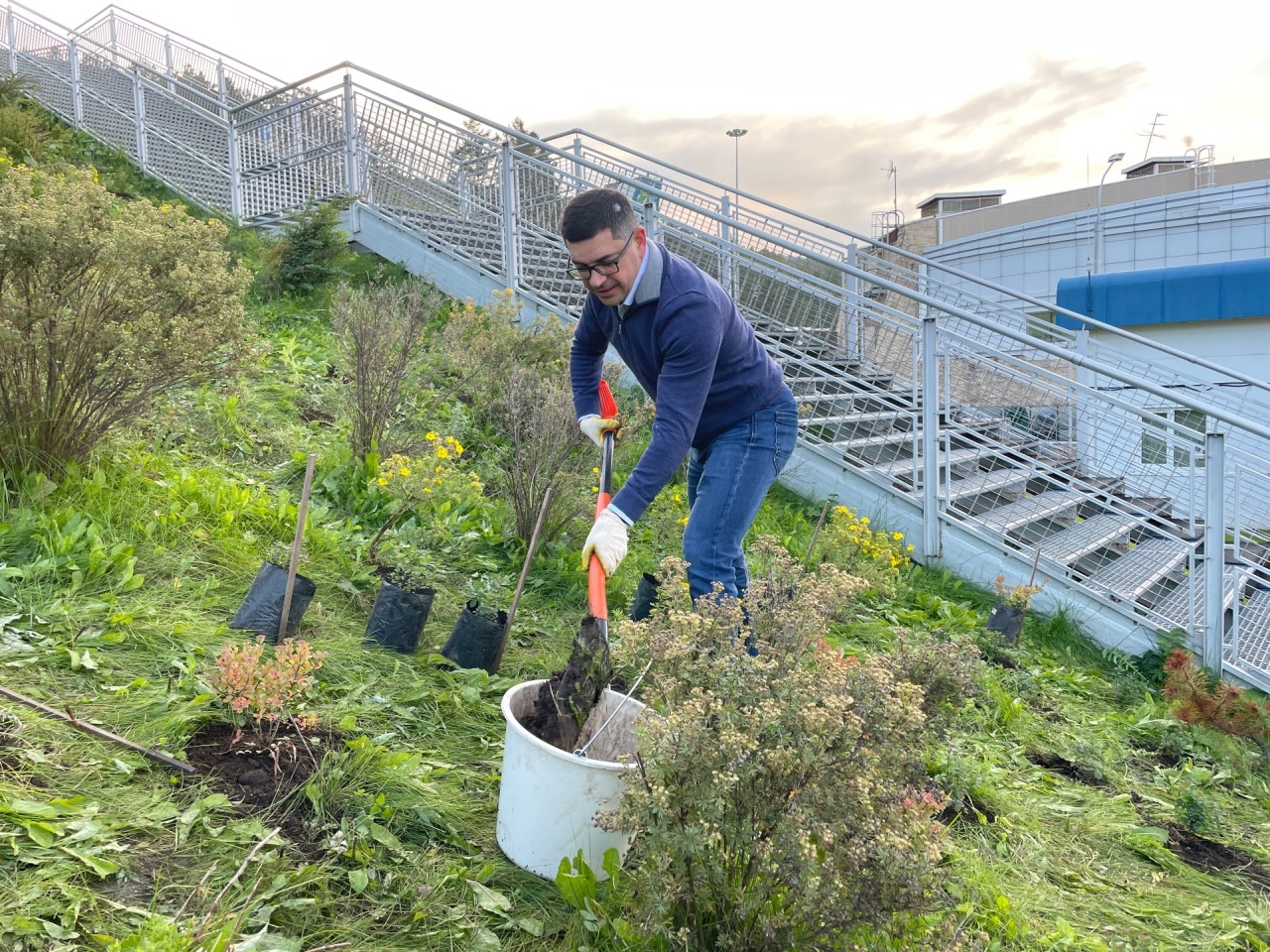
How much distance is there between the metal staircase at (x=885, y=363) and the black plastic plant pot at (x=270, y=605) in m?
4.02

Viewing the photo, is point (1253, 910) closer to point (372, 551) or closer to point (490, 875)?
point (490, 875)

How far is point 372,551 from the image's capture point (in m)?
3.77

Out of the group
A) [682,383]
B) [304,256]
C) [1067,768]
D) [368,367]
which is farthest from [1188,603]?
[304,256]

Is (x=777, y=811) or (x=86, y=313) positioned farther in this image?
(x=86, y=313)

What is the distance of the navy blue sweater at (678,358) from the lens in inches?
97.1

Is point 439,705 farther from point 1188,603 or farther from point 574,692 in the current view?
point 1188,603

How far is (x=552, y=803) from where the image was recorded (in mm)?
2039

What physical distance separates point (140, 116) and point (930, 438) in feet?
34.1

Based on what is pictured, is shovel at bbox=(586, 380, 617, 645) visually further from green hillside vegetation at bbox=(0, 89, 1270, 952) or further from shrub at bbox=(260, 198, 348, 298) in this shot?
shrub at bbox=(260, 198, 348, 298)

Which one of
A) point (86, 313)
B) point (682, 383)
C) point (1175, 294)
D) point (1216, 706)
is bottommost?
point (1216, 706)

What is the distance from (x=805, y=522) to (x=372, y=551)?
3.00m

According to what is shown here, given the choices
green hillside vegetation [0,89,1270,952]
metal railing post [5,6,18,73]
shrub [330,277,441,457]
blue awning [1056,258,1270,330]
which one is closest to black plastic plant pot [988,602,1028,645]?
green hillside vegetation [0,89,1270,952]

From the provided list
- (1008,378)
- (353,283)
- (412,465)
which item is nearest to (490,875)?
(412,465)

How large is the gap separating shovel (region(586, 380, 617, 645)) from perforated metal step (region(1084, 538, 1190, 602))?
144 inches
